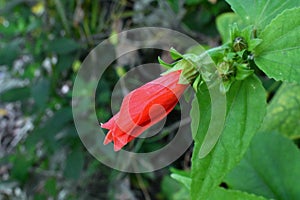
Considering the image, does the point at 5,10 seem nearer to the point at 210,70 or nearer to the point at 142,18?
the point at 142,18

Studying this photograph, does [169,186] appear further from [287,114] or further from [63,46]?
[287,114]

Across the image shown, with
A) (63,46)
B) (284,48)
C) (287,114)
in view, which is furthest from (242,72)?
(63,46)

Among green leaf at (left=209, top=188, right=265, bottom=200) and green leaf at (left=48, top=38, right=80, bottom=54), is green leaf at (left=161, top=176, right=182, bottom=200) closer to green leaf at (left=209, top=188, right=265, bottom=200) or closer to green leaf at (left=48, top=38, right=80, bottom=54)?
green leaf at (left=48, top=38, right=80, bottom=54)

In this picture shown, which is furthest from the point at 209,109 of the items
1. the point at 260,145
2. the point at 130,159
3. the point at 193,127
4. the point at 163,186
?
the point at 163,186

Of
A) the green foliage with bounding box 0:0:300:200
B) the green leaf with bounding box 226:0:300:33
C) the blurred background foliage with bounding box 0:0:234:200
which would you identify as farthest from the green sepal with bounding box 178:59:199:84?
the blurred background foliage with bounding box 0:0:234:200

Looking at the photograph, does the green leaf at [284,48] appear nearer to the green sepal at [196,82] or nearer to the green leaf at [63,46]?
the green sepal at [196,82]
